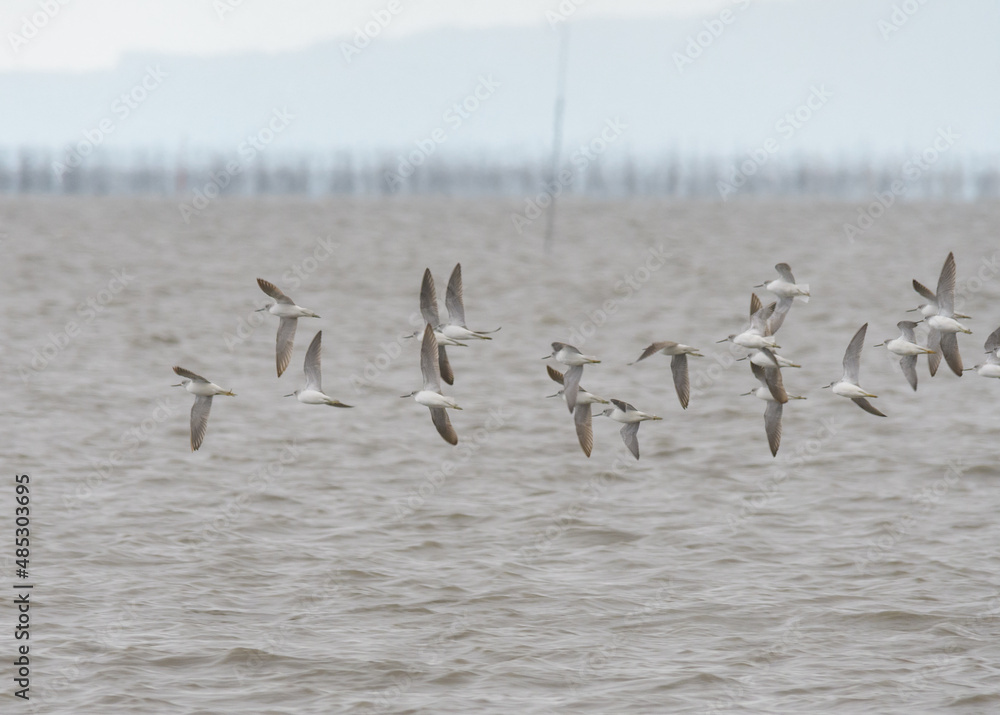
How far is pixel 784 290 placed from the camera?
10062 mm

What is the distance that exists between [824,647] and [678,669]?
5.73 ft

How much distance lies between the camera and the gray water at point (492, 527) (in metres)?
13.3

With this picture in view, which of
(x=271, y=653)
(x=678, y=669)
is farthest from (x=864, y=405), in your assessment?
(x=271, y=653)

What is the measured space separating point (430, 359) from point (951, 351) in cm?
398

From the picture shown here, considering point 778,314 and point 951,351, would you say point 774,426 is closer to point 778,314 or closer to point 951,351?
point 778,314

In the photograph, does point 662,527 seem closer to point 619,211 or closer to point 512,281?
point 512,281

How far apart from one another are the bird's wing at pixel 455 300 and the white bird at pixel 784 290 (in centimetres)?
228

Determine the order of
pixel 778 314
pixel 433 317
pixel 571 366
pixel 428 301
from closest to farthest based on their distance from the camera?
pixel 428 301, pixel 433 317, pixel 571 366, pixel 778 314

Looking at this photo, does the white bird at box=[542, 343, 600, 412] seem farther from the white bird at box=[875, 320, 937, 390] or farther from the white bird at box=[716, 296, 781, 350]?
the white bird at box=[875, 320, 937, 390]

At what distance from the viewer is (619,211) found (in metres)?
100

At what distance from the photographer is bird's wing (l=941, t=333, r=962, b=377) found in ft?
32.7
